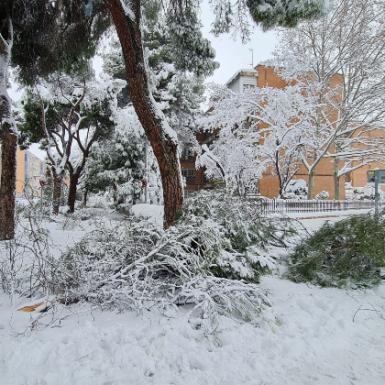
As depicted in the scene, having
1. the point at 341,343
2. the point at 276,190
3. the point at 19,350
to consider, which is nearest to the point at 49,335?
the point at 19,350

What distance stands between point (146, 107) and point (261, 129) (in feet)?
40.3

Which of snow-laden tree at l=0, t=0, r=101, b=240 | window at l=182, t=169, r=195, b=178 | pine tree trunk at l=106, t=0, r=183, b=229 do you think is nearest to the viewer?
pine tree trunk at l=106, t=0, r=183, b=229

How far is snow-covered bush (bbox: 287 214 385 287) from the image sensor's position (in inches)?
140

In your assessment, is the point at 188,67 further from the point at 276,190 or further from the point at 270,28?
the point at 276,190

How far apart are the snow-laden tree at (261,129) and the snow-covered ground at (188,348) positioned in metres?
10.4

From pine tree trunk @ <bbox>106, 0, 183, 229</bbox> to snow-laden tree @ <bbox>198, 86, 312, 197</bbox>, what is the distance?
8.35 metres

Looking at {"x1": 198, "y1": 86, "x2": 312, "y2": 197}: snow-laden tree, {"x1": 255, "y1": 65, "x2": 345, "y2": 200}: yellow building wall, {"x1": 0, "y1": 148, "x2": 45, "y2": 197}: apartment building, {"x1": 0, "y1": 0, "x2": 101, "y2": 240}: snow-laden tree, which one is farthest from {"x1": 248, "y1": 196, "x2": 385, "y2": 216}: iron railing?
{"x1": 0, "y1": 0, "x2": 101, "y2": 240}: snow-laden tree

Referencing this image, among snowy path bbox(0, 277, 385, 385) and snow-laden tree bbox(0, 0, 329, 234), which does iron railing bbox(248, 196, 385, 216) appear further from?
snowy path bbox(0, 277, 385, 385)

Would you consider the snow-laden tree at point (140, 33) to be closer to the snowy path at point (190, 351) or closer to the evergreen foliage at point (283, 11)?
the evergreen foliage at point (283, 11)

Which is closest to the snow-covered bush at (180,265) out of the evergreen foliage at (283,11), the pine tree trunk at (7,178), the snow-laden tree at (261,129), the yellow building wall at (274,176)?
the evergreen foliage at (283,11)

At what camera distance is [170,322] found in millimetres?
2467

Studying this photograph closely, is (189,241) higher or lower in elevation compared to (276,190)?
lower

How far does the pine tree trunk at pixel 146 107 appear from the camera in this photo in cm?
458

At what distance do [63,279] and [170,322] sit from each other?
1.25m
